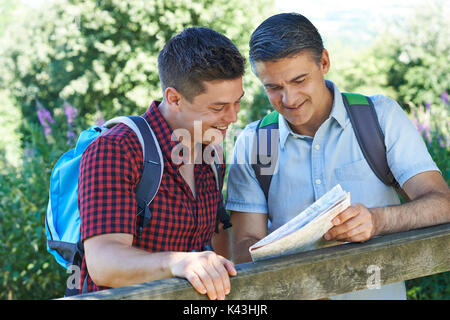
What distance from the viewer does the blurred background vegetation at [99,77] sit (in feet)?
12.6

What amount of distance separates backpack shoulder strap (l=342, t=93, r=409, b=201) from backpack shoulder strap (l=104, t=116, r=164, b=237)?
0.88 m

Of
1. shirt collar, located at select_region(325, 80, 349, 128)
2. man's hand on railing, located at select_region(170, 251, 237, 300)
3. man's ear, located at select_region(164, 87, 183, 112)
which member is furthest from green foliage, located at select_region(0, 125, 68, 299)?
man's hand on railing, located at select_region(170, 251, 237, 300)

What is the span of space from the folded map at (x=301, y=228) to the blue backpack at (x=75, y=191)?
1.51 feet

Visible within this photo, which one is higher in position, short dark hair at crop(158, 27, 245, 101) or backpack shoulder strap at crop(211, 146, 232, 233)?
short dark hair at crop(158, 27, 245, 101)

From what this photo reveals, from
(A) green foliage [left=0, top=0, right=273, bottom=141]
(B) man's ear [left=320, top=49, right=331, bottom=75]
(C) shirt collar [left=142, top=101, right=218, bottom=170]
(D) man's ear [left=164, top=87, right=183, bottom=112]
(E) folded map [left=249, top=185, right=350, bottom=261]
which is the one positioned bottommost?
(E) folded map [left=249, top=185, right=350, bottom=261]

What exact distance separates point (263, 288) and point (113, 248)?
0.50 metres

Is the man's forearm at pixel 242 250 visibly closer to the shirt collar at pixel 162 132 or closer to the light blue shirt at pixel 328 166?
the light blue shirt at pixel 328 166

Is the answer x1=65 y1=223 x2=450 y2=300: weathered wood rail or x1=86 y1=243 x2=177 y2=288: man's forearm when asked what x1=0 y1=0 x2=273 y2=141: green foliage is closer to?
x1=86 y1=243 x2=177 y2=288: man's forearm

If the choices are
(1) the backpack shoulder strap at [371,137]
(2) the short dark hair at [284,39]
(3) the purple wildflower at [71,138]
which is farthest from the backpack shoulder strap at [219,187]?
(3) the purple wildflower at [71,138]

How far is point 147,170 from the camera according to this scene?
70.6 inches

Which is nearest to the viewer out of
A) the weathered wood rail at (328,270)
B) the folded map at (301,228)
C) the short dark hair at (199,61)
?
the weathered wood rail at (328,270)

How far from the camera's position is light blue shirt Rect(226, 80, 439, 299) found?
7.18ft

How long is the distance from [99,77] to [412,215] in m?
15.8
